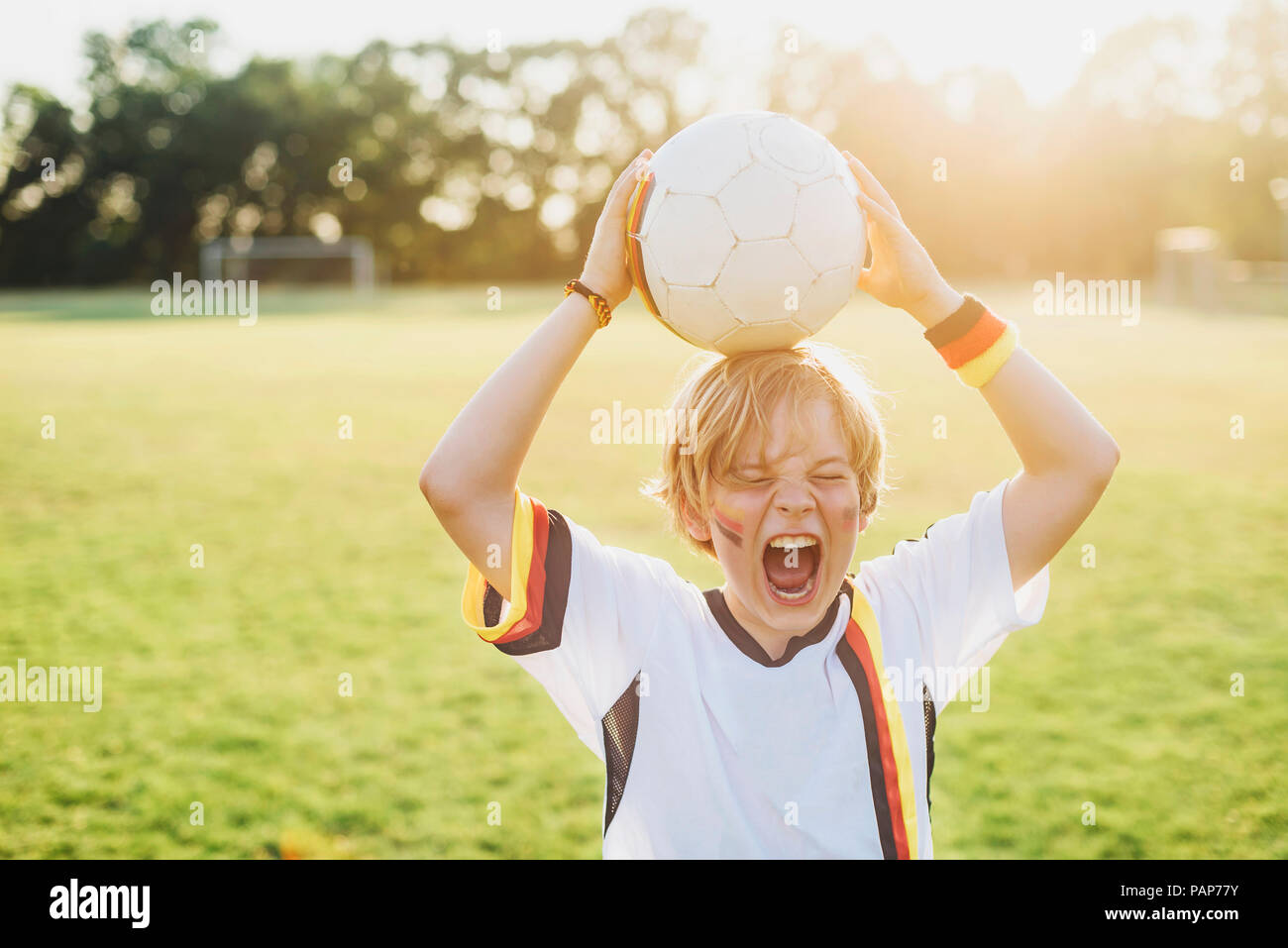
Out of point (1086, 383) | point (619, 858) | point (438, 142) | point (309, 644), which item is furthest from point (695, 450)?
point (438, 142)

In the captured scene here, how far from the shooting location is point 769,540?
69.0 inches

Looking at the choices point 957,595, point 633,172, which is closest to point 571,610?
point 957,595

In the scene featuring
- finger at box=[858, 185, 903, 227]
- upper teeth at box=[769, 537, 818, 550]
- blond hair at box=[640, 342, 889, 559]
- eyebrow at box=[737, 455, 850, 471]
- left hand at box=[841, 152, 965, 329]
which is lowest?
upper teeth at box=[769, 537, 818, 550]

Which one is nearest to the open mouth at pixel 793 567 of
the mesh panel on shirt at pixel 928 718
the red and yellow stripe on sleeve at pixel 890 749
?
the red and yellow stripe on sleeve at pixel 890 749

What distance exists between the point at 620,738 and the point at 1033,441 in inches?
35.2

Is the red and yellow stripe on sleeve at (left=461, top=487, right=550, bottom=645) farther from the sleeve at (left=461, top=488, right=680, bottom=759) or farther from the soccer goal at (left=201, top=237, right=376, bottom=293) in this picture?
the soccer goal at (left=201, top=237, right=376, bottom=293)

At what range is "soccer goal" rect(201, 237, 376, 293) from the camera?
38.2 m

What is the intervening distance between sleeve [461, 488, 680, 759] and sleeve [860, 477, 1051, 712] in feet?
1.49

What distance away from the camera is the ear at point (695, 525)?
A: 193 cm

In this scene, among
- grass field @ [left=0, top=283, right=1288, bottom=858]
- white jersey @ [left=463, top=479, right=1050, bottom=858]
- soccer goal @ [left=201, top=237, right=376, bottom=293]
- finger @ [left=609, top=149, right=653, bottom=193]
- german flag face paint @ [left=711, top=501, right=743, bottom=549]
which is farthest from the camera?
soccer goal @ [left=201, top=237, right=376, bottom=293]

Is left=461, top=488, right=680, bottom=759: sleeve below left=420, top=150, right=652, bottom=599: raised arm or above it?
below

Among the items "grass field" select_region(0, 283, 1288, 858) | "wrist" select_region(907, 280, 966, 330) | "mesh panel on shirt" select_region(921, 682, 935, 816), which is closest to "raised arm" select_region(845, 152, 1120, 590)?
"wrist" select_region(907, 280, 966, 330)

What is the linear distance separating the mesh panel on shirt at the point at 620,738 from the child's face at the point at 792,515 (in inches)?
9.6
